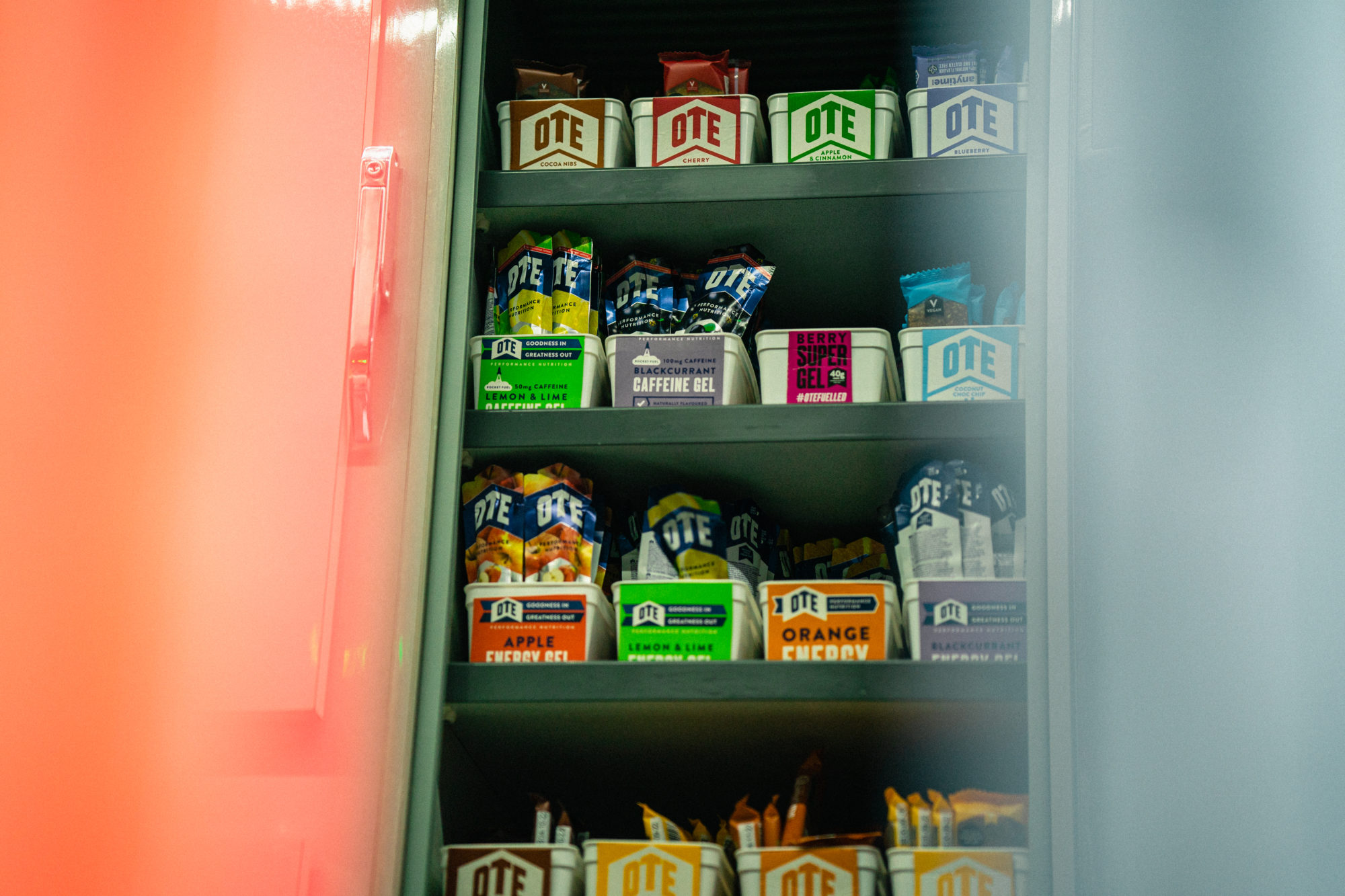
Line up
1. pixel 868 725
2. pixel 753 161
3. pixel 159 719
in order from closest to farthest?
pixel 159 719
pixel 868 725
pixel 753 161

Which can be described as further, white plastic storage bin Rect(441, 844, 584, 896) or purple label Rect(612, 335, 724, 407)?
purple label Rect(612, 335, 724, 407)

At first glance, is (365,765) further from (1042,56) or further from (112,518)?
(1042,56)

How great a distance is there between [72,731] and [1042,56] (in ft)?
4.20

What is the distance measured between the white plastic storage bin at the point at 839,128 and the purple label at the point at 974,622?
2.13 feet

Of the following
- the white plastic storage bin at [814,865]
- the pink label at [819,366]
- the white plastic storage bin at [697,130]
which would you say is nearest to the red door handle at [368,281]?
the white plastic storage bin at [697,130]

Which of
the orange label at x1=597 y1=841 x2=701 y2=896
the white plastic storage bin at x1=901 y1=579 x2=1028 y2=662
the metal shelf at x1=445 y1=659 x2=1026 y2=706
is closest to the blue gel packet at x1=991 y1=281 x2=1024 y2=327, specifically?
the white plastic storage bin at x1=901 y1=579 x2=1028 y2=662

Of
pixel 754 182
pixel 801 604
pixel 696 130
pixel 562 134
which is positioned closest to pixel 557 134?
pixel 562 134

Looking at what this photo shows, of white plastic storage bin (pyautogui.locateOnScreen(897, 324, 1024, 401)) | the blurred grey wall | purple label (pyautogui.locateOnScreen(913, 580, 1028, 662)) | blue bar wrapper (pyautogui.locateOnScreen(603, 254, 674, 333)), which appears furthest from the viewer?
blue bar wrapper (pyautogui.locateOnScreen(603, 254, 674, 333))

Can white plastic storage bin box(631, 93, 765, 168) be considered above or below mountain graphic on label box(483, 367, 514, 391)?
above

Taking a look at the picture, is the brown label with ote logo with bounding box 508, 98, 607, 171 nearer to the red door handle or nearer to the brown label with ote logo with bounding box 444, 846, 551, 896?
the red door handle

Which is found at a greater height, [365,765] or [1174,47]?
[1174,47]

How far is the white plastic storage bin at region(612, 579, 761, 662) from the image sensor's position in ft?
5.22

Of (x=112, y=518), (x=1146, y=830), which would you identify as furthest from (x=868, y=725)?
(x=112, y=518)

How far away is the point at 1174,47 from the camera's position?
4.63 feet
